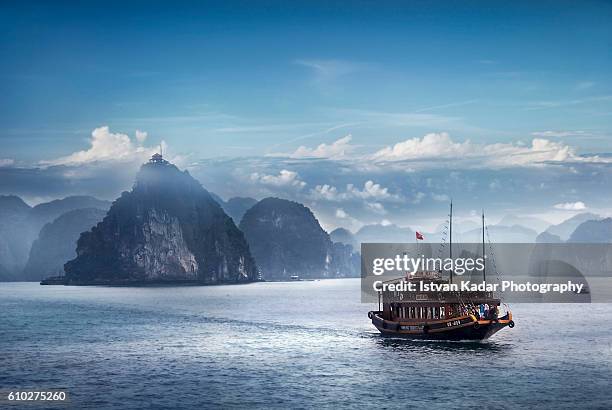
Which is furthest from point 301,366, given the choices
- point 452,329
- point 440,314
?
point 440,314

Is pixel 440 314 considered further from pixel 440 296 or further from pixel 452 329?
A: pixel 452 329

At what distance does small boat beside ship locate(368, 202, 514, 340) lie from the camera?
81688 millimetres

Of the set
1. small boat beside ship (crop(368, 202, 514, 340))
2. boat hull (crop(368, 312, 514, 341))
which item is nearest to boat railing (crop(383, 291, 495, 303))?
small boat beside ship (crop(368, 202, 514, 340))

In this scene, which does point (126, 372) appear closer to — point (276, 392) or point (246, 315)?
point (276, 392)

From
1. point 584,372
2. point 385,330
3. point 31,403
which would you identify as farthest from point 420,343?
point 31,403

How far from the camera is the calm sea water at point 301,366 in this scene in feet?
174

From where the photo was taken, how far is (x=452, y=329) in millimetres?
81625

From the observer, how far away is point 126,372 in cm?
6431

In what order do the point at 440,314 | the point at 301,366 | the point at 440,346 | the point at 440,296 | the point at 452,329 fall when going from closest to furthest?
the point at 301,366 < the point at 440,346 < the point at 452,329 < the point at 440,296 < the point at 440,314

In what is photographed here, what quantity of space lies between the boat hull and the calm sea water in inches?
40.6

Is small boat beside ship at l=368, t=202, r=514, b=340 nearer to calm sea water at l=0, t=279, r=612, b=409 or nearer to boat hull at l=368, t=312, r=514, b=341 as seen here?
boat hull at l=368, t=312, r=514, b=341

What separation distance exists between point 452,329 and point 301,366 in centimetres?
2209

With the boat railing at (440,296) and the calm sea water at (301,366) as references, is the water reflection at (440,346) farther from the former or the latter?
the boat railing at (440,296)

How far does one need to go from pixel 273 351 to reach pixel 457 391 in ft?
96.8
